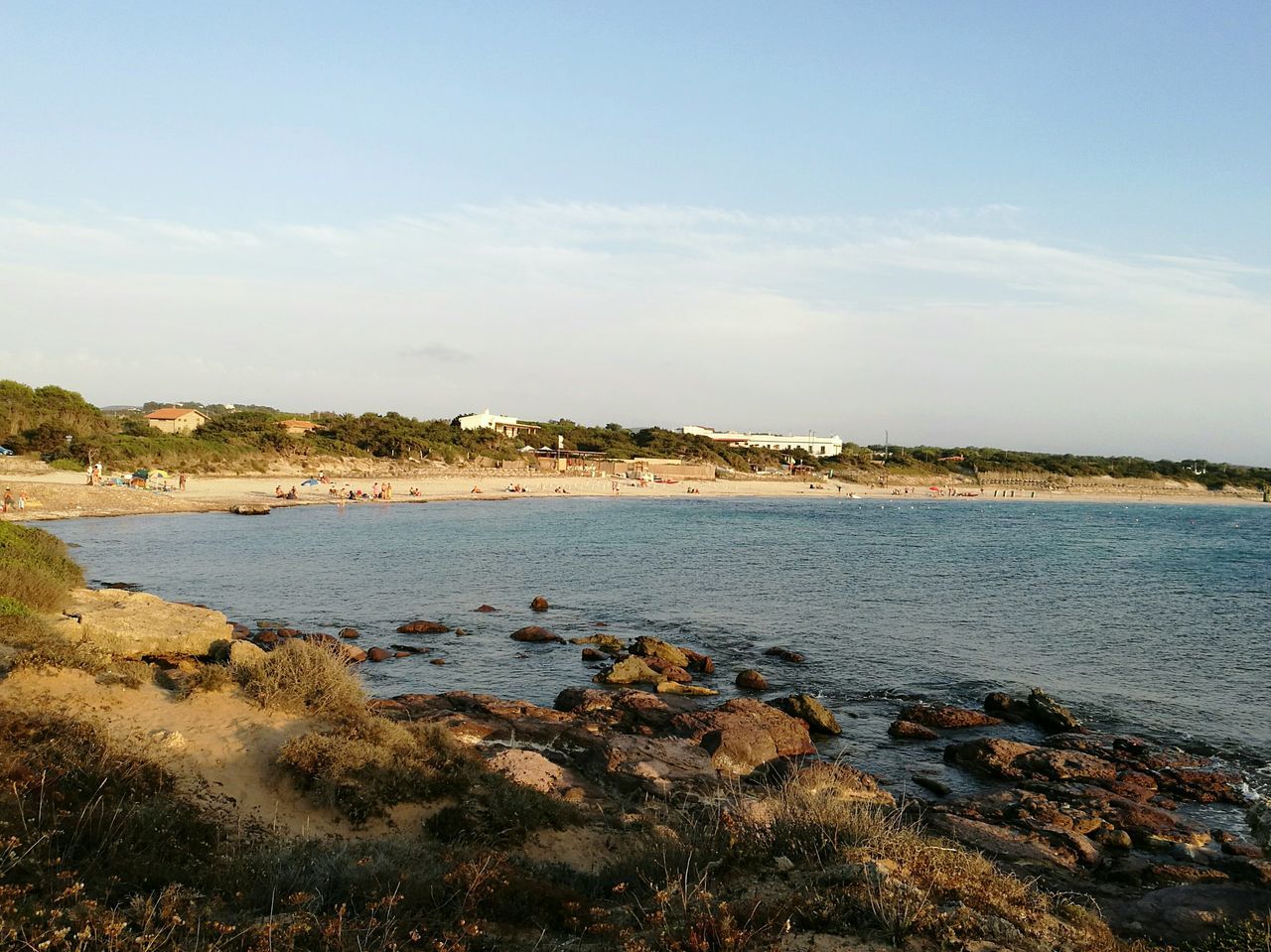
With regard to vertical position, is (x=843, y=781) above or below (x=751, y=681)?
above

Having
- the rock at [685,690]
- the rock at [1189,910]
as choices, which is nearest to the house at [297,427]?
the rock at [685,690]

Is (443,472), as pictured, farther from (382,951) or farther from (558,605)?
(382,951)

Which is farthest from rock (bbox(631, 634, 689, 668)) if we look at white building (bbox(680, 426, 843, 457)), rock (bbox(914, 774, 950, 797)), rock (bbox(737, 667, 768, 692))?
white building (bbox(680, 426, 843, 457))

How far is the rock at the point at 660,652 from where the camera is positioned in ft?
65.1

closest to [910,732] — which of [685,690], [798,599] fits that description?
[685,690]

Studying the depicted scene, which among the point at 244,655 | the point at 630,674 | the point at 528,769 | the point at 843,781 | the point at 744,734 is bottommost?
the point at 630,674

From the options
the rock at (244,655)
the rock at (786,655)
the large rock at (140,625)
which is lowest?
the rock at (786,655)

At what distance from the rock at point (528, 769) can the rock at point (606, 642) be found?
9682 mm

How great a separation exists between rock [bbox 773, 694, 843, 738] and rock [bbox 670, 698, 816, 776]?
264mm

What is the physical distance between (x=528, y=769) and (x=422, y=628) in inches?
497

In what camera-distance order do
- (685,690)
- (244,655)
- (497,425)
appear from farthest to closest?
1. (497,425)
2. (685,690)
3. (244,655)

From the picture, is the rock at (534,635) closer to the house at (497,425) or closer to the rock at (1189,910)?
the rock at (1189,910)

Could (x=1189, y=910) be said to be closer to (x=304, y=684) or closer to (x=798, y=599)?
(x=304, y=684)

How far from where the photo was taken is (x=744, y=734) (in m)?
13.7
